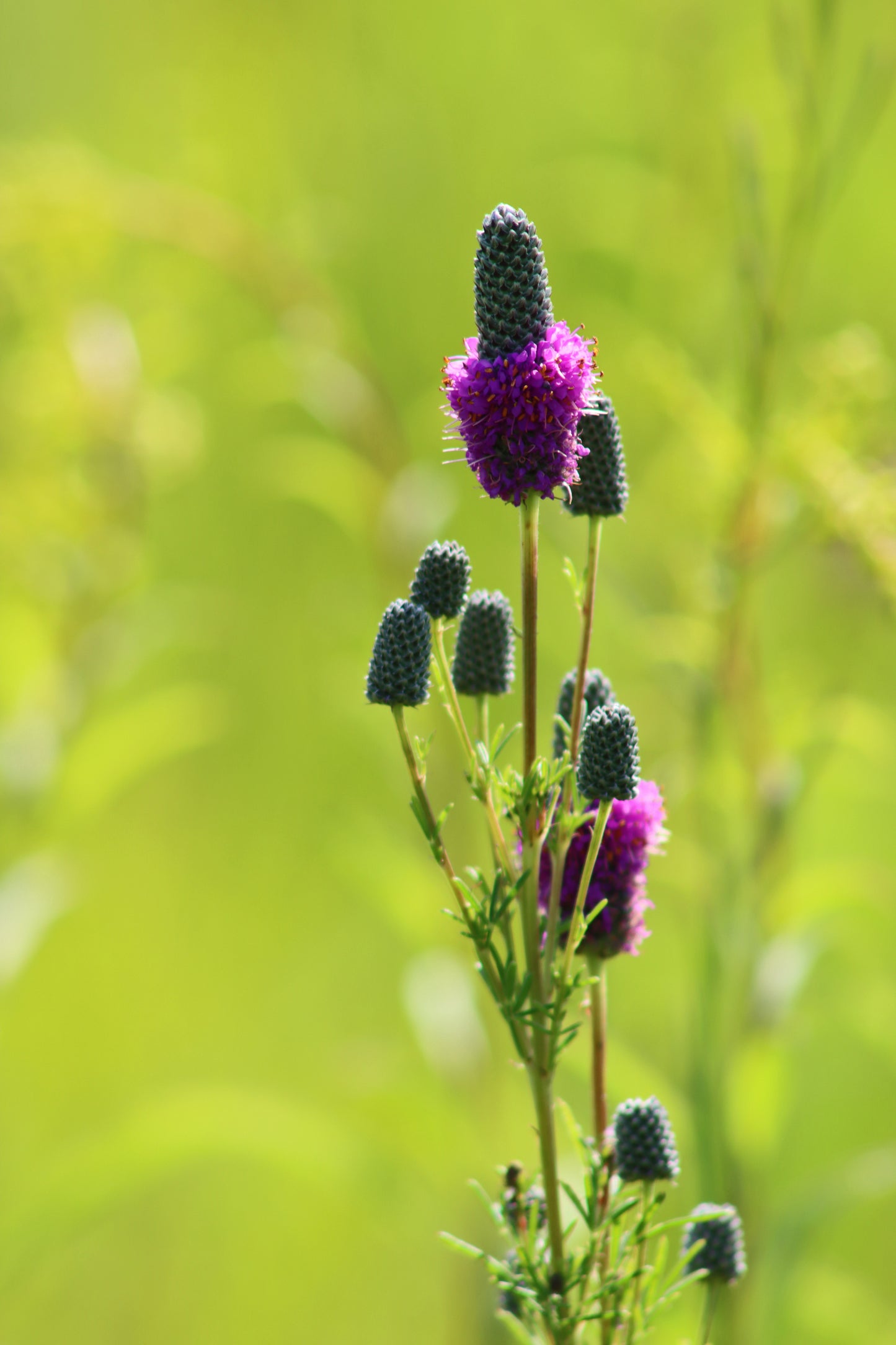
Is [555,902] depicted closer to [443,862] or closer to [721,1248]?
[443,862]

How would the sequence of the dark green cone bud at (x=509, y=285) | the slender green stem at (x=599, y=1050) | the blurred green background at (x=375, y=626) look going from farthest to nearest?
the blurred green background at (x=375, y=626), the slender green stem at (x=599, y=1050), the dark green cone bud at (x=509, y=285)

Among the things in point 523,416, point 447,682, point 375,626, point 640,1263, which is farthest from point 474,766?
point 375,626

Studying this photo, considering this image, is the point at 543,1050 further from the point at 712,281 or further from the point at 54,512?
the point at 712,281

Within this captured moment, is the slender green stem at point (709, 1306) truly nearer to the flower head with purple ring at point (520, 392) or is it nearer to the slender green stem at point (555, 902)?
the slender green stem at point (555, 902)

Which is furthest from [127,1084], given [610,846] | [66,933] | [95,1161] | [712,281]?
[610,846]

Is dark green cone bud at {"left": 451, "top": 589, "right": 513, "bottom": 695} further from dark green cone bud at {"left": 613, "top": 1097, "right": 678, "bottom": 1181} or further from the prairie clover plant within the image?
dark green cone bud at {"left": 613, "top": 1097, "right": 678, "bottom": 1181}

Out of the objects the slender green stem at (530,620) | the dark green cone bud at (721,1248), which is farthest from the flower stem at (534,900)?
the dark green cone bud at (721,1248)
